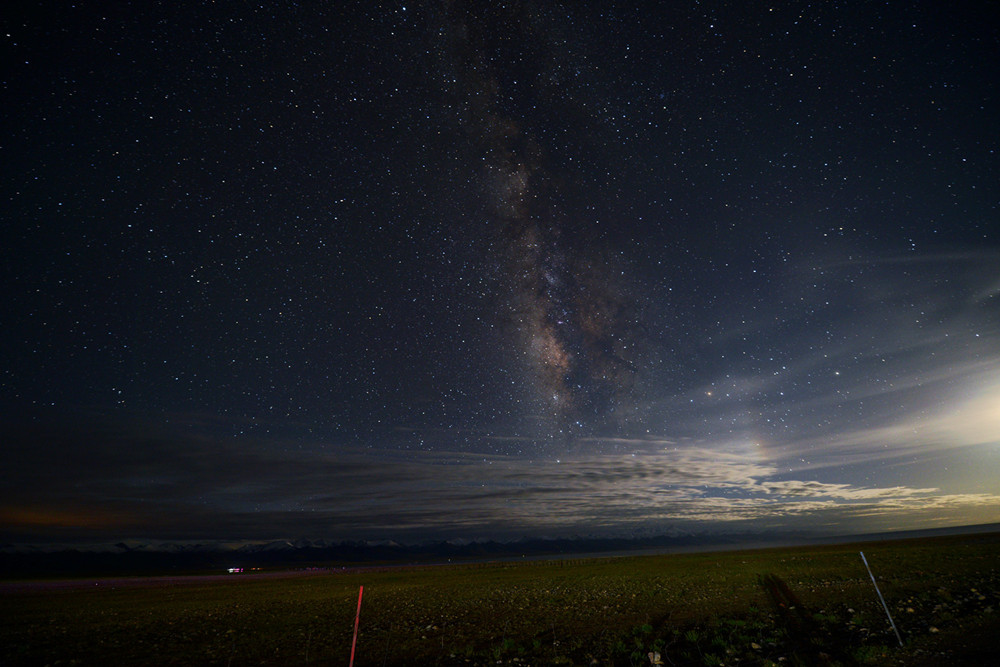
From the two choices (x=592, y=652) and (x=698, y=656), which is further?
(x=592, y=652)

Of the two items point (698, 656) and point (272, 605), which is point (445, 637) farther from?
point (272, 605)

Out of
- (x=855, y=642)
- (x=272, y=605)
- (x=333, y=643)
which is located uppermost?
(x=855, y=642)

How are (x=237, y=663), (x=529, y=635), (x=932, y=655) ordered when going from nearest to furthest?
(x=932, y=655) → (x=237, y=663) → (x=529, y=635)

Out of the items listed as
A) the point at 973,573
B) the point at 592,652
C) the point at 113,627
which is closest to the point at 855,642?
the point at 592,652

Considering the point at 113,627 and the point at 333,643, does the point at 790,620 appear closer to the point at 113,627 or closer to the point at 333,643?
the point at 333,643

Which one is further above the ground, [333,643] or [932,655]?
[932,655]

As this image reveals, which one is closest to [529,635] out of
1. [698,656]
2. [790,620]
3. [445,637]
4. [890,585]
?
[445,637]

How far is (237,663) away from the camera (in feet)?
51.6

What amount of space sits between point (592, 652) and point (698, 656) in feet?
10.5

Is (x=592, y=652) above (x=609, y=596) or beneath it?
above

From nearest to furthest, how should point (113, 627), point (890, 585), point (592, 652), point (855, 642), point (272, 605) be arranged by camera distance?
1. point (855, 642)
2. point (592, 652)
3. point (890, 585)
4. point (113, 627)
5. point (272, 605)

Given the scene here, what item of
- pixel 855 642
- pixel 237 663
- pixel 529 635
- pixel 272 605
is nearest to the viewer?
pixel 855 642

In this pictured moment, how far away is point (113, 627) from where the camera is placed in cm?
2584

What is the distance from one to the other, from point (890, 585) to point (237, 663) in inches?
1158
